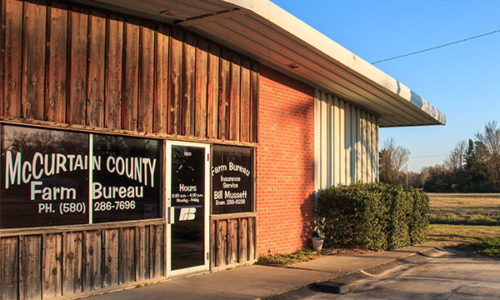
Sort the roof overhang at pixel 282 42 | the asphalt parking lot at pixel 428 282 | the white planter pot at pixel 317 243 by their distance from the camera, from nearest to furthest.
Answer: the asphalt parking lot at pixel 428 282 → the roof overhang at pixel 282 42 → the white planter pot at pixel 317 243

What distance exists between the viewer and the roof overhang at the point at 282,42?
8008 millimetres

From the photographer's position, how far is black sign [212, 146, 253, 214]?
32.3ft

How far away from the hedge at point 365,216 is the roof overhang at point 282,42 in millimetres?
2559

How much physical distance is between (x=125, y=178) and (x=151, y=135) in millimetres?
867

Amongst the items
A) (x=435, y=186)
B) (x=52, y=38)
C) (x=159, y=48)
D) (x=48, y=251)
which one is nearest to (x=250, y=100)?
(x=159, y=48)

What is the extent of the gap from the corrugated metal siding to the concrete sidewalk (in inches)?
109

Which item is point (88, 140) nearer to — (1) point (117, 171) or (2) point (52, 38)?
(1) point (117, 171)

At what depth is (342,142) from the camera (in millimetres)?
14141

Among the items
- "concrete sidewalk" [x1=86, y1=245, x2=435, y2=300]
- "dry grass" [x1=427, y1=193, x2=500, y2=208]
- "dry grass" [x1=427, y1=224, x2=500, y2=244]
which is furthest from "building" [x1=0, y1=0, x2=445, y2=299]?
"dry grass" [x1=427, y1=193, x2=500, y2=208]

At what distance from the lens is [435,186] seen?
76250mm

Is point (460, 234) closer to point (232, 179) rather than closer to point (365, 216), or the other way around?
point (365, 216)

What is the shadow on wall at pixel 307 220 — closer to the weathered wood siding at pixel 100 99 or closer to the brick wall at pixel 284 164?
the brick wall at pixel 284 164

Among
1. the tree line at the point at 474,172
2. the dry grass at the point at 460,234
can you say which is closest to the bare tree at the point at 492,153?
the tree line at the point at 474,172

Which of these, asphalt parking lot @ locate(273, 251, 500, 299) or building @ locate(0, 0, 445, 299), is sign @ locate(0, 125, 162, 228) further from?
asphalt parking lot @ locate(273, 251, 500, 299)
